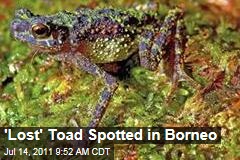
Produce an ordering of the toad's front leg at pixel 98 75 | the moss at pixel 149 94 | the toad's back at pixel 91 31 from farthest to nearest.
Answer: the toad's back at pixel 91 31 → the toad's front leg at pixel 98 75 → the moss at pixel 149 94

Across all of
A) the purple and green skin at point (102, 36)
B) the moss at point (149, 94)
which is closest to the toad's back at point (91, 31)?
the purple and green skin at point (102, 36)

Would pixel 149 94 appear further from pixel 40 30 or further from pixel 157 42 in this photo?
A: pixel 40 30

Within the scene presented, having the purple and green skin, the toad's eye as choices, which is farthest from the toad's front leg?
the toad's eye

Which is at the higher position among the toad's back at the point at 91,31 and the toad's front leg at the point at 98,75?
the toad's back at the point at 91,31

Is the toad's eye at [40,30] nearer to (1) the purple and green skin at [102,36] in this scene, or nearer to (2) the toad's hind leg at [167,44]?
(1) the purple and green skin at [102,36]

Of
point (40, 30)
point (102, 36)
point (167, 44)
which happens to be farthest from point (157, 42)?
point (40, 30)

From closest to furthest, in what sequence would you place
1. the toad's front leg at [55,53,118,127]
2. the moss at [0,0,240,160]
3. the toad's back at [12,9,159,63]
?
1. the moss at [0,0,240,160]
2. the toad's front leg at [55,53,118,127]
3. the toad's back at [12,9,159,63]

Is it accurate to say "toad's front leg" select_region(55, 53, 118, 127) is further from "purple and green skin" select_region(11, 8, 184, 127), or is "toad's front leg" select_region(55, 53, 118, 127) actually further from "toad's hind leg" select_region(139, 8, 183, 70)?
"toad's hind leg" select_region(139, 8, 183, 70)

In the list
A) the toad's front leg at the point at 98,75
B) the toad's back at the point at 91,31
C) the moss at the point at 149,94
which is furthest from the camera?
the toad's back at the point at 91,31
